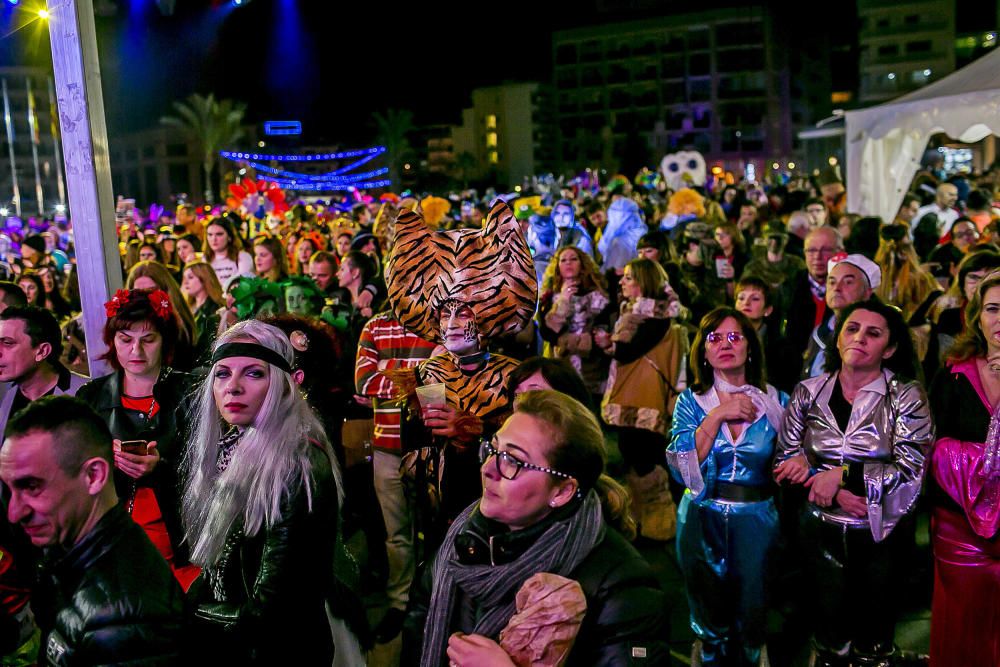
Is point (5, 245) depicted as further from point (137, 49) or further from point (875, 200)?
point (875, 200)

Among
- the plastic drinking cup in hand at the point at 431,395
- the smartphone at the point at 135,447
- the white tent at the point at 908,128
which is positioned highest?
the white tent at the point at 908,128

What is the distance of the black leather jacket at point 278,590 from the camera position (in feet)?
8.00

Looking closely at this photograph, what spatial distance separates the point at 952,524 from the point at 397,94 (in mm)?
71217

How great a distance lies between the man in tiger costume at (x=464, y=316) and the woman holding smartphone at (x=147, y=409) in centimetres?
94

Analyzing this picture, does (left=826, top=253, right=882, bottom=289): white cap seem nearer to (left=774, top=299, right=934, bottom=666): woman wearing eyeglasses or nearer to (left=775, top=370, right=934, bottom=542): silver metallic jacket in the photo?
(left=774, top=299, right=934, bottom=666): woman wearing eyeglasses

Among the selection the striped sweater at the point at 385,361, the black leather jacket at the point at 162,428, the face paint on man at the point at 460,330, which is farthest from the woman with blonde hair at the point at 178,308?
the face paint on man at the point at 460,330

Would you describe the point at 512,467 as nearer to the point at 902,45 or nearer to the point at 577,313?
the point at 577,313

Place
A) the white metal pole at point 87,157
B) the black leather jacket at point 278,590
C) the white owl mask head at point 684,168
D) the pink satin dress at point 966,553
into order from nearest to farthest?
the black leather jacket at point 278,590 < the pink satin dress at point 966,553 < the white metal pole at point 87,157 < the white owl mask head at point 684,168

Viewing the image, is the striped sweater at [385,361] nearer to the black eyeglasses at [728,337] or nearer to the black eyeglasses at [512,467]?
the black eyeglasses at [728,337]

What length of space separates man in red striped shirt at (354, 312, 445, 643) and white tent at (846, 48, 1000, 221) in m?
6.65

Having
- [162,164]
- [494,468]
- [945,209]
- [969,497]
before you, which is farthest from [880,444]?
[162,164]

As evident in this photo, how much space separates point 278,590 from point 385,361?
2.10m

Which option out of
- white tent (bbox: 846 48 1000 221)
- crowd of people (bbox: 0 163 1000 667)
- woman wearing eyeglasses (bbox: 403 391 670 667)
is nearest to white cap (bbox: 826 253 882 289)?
crowd of people (bbox: 0 163 1000 667)

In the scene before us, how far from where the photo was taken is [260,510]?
99.7 inches
